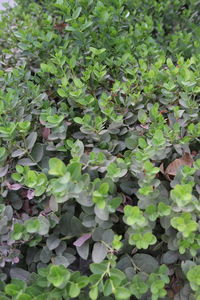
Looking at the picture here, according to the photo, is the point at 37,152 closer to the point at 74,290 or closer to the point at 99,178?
the point at 99,178

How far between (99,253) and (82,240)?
82mm

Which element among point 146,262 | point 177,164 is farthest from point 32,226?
point 177,164

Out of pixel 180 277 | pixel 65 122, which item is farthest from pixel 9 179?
pixel 180 277

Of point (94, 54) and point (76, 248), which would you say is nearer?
point (76, 248)

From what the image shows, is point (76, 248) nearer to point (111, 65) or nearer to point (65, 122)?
point (65, 122)

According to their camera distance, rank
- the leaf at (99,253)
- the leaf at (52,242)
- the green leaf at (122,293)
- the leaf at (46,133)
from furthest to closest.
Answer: the leaf at (46,133) → the leaf at (52,242) → the leaf at (99,253) → the green leaf at (122,293)

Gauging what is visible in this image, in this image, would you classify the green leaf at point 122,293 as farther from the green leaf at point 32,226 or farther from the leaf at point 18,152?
the leaf at point 18,152

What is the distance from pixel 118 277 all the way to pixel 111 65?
3.68 ft

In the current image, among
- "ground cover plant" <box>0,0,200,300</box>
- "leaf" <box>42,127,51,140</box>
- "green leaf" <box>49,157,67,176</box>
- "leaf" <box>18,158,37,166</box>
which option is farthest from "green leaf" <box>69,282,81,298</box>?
"leaf" <box>42,127,51,140</box>

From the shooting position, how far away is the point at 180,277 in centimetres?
121

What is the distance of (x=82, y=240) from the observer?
1189 millimetres

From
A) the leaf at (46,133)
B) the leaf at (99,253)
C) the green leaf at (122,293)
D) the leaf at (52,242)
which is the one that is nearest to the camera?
the green leaf at (122,293)

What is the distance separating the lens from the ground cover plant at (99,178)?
109 cm

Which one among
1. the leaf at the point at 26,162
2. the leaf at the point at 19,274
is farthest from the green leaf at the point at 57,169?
the leaf at the point at 19,274
